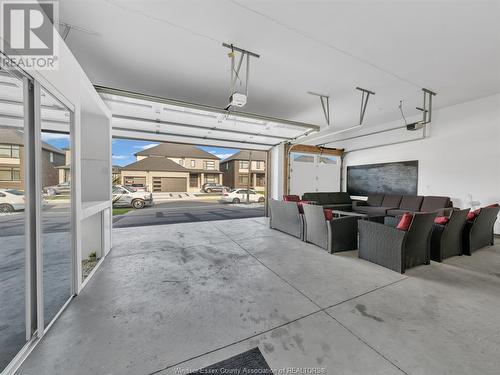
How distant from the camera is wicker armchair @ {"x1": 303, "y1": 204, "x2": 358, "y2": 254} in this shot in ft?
11.9

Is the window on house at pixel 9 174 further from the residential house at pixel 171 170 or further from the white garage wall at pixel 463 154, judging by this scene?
the residential house at pixel 171 170

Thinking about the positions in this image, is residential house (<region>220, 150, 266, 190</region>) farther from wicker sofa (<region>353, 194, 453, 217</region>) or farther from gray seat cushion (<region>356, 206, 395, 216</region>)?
gray seat cushion (<region>356, 206, 395, 216</region>)

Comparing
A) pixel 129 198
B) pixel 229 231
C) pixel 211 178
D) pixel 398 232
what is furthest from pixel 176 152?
pixel 398 232

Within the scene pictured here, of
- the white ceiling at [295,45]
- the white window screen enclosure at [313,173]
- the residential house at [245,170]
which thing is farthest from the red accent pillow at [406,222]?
the residential house at [245,170]

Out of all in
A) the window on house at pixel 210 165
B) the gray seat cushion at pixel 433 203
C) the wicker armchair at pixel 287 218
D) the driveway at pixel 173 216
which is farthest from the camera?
the window on house at pixel 210 165

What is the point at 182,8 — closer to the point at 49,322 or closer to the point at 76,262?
the point at 76,262

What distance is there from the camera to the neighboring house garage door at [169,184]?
19500 mm

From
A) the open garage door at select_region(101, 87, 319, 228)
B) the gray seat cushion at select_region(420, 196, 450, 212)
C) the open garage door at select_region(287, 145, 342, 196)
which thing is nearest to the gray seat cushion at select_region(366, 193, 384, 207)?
the gray seat cushion at select_region(420, 196, 450, 212)

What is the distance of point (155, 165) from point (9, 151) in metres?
19.5

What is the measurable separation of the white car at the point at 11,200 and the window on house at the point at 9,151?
29 cm

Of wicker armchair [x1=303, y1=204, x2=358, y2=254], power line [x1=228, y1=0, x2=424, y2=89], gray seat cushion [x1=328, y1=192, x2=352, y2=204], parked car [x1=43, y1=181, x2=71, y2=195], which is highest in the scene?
power line [x1=228, y1=0, x2=424, y2=89]

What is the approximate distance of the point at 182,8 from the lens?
228 cm

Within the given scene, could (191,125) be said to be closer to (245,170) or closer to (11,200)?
(11,200)

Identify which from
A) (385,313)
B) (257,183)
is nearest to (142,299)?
(385,313)
